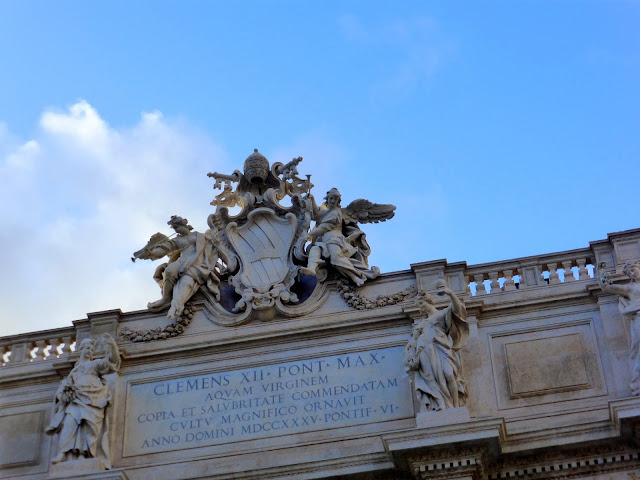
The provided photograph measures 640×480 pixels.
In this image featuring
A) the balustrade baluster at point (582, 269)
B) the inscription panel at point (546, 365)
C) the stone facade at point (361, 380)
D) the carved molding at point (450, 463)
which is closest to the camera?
the carved molding at point (450, 463)

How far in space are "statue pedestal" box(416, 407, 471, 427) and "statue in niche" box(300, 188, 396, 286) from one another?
2310mm

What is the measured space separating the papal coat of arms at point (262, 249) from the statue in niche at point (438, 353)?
1358 mm

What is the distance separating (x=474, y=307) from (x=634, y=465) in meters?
2.75

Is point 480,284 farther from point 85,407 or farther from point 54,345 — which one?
point 54,345

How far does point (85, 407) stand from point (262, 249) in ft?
9.99

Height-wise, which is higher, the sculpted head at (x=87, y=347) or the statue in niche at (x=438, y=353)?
the sculpted head at (x=87, y=347)

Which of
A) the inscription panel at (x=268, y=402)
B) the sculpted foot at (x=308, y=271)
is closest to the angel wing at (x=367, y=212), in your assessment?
the sculpted foot at (x=308, y=271)

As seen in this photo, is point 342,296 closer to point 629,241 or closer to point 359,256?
point 359,256

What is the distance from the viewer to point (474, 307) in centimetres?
1773

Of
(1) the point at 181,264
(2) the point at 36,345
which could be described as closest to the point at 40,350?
(2) the point at 36,345

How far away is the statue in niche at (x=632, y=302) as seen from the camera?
16.7 metres

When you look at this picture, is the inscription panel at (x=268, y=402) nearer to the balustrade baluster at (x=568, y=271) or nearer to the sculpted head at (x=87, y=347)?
the sculpted head at (x=87, y=347)

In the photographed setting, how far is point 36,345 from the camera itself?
62.4ft

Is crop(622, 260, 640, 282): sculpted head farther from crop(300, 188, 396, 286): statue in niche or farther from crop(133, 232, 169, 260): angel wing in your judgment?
crop(133, 232, 169, 260): angel wing
